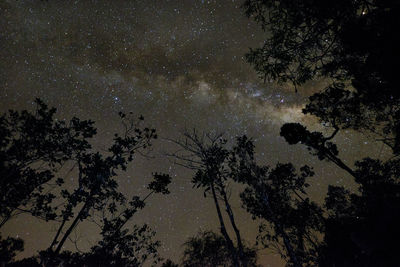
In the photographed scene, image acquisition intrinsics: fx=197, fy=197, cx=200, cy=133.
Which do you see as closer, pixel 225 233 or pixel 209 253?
pixel 225 233

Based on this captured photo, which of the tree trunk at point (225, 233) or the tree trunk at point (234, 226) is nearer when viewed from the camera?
the tree trunk at point (225, 233)

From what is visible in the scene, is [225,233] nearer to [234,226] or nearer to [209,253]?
[234,226]

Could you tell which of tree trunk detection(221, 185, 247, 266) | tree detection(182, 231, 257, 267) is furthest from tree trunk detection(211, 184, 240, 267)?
tree detection(182, 231, 257, 267)

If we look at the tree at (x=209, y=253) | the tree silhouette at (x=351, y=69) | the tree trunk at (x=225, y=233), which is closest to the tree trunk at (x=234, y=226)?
the tree trunk at (x=225, y=233)

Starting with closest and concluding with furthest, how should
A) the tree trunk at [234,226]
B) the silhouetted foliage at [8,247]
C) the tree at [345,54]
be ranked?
the tree at [345,54], the tree trunk at [234,226], the silhouetted foliage at [8,247]

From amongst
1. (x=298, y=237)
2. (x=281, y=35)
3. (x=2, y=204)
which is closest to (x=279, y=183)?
(x=298, y=237)

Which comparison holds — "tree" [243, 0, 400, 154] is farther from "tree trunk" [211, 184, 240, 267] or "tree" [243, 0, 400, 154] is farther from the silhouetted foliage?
the silhouetted foliage

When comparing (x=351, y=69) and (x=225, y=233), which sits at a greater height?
(x=351, y=69)

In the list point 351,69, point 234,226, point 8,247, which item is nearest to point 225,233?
point 234,226

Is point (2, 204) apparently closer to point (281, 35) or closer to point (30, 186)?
point (30, 186)

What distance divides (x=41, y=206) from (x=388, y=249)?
684 inches

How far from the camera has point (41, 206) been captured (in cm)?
1169

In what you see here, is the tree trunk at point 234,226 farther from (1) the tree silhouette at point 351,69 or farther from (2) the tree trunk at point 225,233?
(1) the tree silhouette at point 351,69

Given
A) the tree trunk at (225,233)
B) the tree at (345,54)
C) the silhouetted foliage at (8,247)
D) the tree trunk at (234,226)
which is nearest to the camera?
the tree at (345,54)
